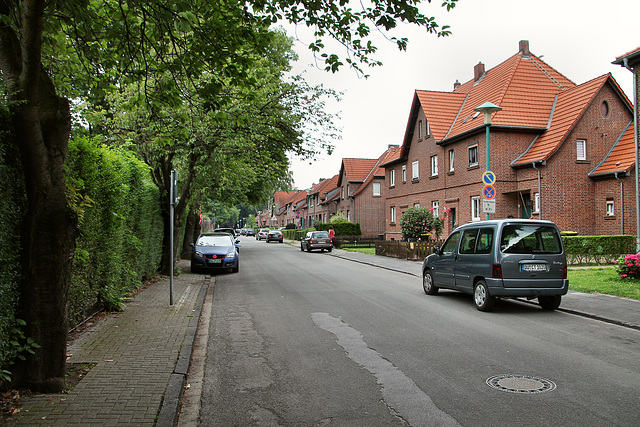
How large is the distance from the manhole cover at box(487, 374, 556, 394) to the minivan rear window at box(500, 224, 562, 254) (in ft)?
14.5

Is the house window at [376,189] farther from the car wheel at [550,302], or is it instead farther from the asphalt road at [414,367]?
the car wheel at [550,302]

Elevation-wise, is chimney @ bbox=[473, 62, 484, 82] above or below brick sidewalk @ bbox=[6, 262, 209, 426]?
above

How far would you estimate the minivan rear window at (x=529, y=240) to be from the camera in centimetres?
930

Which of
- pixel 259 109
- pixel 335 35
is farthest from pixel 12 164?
pixel 259 109

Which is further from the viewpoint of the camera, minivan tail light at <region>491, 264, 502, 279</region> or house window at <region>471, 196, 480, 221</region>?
house window at <region>471, 196, 480, 221</region>

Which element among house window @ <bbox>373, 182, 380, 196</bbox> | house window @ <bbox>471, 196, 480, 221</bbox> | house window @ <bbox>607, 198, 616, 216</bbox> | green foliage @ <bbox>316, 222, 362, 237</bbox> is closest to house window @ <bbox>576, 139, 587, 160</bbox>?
house window @ <bbox>607, 198, 616, 216</bbox>

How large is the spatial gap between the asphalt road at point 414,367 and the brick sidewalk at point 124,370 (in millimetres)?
483

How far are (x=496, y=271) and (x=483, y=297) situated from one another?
2.10 feet

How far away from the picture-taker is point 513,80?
28172 mm

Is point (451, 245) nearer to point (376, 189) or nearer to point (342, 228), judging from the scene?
point (342, 228)

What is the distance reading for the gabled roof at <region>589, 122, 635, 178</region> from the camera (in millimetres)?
22500

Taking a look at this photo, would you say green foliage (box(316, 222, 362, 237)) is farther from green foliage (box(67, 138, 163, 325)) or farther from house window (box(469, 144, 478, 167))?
green foliage (box(67, 138, 163, 325))

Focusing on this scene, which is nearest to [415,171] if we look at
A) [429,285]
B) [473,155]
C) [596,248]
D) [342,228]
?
[473,155]

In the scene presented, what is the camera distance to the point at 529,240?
30.7ft
